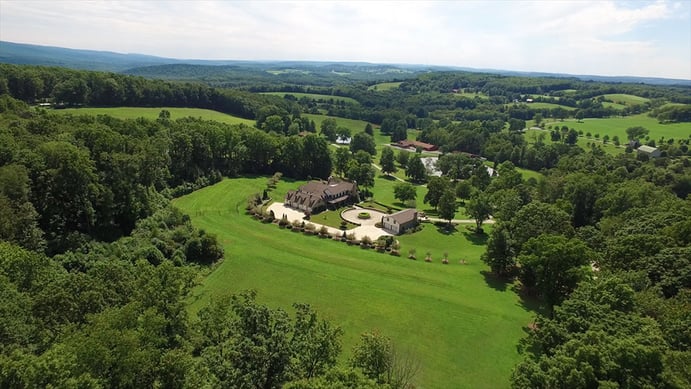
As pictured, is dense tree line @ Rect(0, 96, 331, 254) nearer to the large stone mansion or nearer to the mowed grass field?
the mowed grass field

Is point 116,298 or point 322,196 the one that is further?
point 322,196

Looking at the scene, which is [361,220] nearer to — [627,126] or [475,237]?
[475,237]

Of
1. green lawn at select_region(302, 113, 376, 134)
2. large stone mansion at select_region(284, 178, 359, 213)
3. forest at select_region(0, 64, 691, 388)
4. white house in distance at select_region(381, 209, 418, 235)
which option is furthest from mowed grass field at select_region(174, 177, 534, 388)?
green lawn at select_region(302, 113, 376, 134)

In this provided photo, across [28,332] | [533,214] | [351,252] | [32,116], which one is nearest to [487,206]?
[533,214]

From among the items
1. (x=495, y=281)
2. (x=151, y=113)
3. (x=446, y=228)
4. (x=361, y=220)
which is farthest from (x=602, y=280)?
(x=151, y=113)

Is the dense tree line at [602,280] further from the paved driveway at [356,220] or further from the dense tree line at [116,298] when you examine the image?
the paved driveway at [356,220]

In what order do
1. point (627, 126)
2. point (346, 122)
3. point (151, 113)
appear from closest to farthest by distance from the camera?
point (151, 113)
point (627, 126)
point (346, 122)

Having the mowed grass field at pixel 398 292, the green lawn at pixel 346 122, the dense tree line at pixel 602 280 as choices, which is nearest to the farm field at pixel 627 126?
the green lawn at pixel 346 122

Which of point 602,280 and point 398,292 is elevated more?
point 602,280
